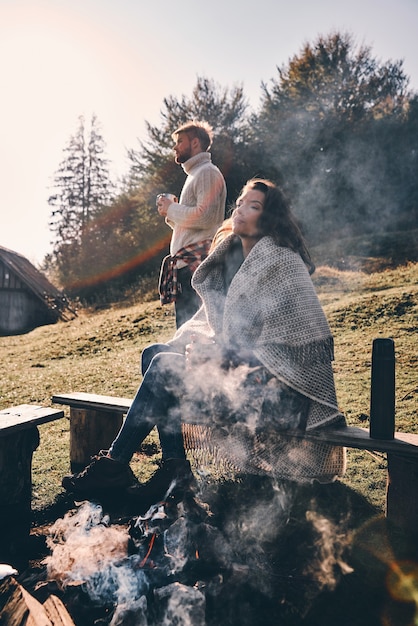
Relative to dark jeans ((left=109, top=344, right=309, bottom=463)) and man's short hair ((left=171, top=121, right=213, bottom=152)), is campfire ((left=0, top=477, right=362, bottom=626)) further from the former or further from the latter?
man's short hair ((left=171, top=121, right=213, bottom=152))

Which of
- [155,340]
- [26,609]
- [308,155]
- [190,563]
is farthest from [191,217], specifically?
[308,155]

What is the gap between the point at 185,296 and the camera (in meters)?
3.89

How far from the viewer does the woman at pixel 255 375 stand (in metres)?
2.52

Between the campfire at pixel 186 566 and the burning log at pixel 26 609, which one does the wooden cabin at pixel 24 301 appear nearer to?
the campfire at pixel 186 566

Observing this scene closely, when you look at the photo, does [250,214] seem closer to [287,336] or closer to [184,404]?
[287,336]

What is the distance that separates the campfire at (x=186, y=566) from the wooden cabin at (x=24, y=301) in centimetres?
1610

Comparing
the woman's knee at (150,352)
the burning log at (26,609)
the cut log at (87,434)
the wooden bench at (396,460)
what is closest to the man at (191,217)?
the woman's knee at (150,352)

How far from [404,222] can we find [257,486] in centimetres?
1498

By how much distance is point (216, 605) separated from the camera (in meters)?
1.89

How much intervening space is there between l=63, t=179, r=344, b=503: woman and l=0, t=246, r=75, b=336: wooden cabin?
622 inches

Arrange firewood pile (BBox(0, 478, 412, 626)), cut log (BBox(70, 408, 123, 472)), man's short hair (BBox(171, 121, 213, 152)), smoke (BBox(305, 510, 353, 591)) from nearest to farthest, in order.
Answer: firewood pile (BBox(0, 478, 412, 626)), smoke (BBox(305, 510, 353, 591)), cut log (BBox(70, 408, 123, 472)), man's short hair (BBox(171, 121, 213, 152))

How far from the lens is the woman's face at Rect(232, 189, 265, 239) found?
289 cm

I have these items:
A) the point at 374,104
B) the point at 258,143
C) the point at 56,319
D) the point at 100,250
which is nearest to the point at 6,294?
the point at 56,319

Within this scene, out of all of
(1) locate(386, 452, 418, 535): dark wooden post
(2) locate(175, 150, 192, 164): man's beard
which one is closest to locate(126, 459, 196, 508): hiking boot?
(1) locate(386, 452, 418, 535): dark wooden post
